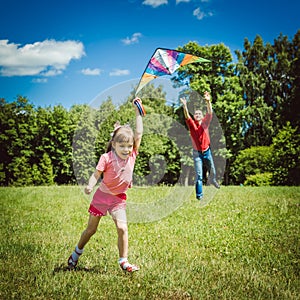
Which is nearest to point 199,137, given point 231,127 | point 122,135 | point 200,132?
point 200,132

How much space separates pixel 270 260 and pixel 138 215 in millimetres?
3238

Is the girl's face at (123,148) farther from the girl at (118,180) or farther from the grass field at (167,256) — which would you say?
the grass field at (167,256)

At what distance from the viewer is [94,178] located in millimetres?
4793

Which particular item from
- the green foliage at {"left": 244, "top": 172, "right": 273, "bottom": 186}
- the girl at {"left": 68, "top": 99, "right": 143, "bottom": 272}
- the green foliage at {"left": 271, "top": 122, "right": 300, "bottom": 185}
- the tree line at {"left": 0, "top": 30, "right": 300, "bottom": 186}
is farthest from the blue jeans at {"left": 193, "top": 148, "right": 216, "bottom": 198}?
the green foliage at {"left": 244, "top": 172, "right": 273, "bottom": 186}

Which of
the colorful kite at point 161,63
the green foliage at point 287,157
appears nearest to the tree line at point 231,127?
the green foliage at point 287,157

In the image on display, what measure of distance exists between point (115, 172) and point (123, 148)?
0.34m

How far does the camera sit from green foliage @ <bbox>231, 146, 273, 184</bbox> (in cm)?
2784

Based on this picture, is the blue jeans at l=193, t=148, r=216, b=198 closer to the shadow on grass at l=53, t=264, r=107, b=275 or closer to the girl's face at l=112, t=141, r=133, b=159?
the girl's face at l=112, t=141, r=133, b=159

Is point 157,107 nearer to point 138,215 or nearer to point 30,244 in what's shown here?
point 138,215

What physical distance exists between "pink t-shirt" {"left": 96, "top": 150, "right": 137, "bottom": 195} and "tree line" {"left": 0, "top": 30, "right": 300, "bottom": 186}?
8.23 meters

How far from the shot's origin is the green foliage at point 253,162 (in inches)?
1096

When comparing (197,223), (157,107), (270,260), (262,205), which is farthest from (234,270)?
(262,205)

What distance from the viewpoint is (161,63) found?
549cm

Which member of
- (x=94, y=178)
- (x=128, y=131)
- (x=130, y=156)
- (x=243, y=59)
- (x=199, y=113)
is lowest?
(x=94, y=178)
